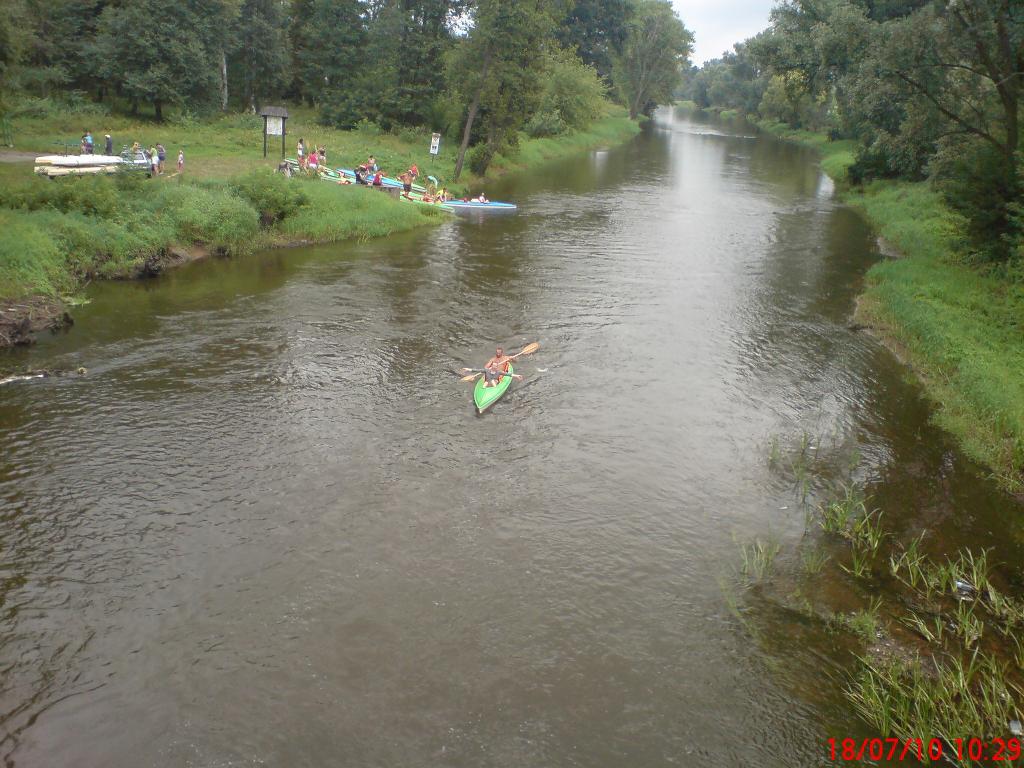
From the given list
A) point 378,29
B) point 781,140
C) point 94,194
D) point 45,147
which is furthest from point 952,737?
point 781,140

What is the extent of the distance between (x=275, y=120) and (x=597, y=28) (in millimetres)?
59464

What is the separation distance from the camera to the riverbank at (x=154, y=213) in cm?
1884

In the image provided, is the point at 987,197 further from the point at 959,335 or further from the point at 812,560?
the point at 812,560

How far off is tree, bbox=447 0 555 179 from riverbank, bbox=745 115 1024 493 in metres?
20.6

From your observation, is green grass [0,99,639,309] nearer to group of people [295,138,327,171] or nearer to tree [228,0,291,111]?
group of people [295,138,327,171]

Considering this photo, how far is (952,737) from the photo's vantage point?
8188 millimetres

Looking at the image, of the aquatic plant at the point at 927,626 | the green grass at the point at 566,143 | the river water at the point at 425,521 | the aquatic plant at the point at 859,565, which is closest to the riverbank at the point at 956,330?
the river water at the point at 425,521

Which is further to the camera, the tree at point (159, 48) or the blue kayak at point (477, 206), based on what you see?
the tree at point (159, 48)

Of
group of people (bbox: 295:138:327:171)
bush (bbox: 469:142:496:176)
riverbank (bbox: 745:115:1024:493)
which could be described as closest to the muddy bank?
group of people (bbox: 295:138:327:171)

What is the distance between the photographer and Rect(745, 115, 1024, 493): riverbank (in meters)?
14.7

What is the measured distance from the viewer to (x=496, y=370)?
53.9 feet

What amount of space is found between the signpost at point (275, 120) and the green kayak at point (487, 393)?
21.3 m

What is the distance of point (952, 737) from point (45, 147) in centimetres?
3585

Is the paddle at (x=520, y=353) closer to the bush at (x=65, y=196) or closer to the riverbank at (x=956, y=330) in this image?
the riverbank at (x=956, y=330)
